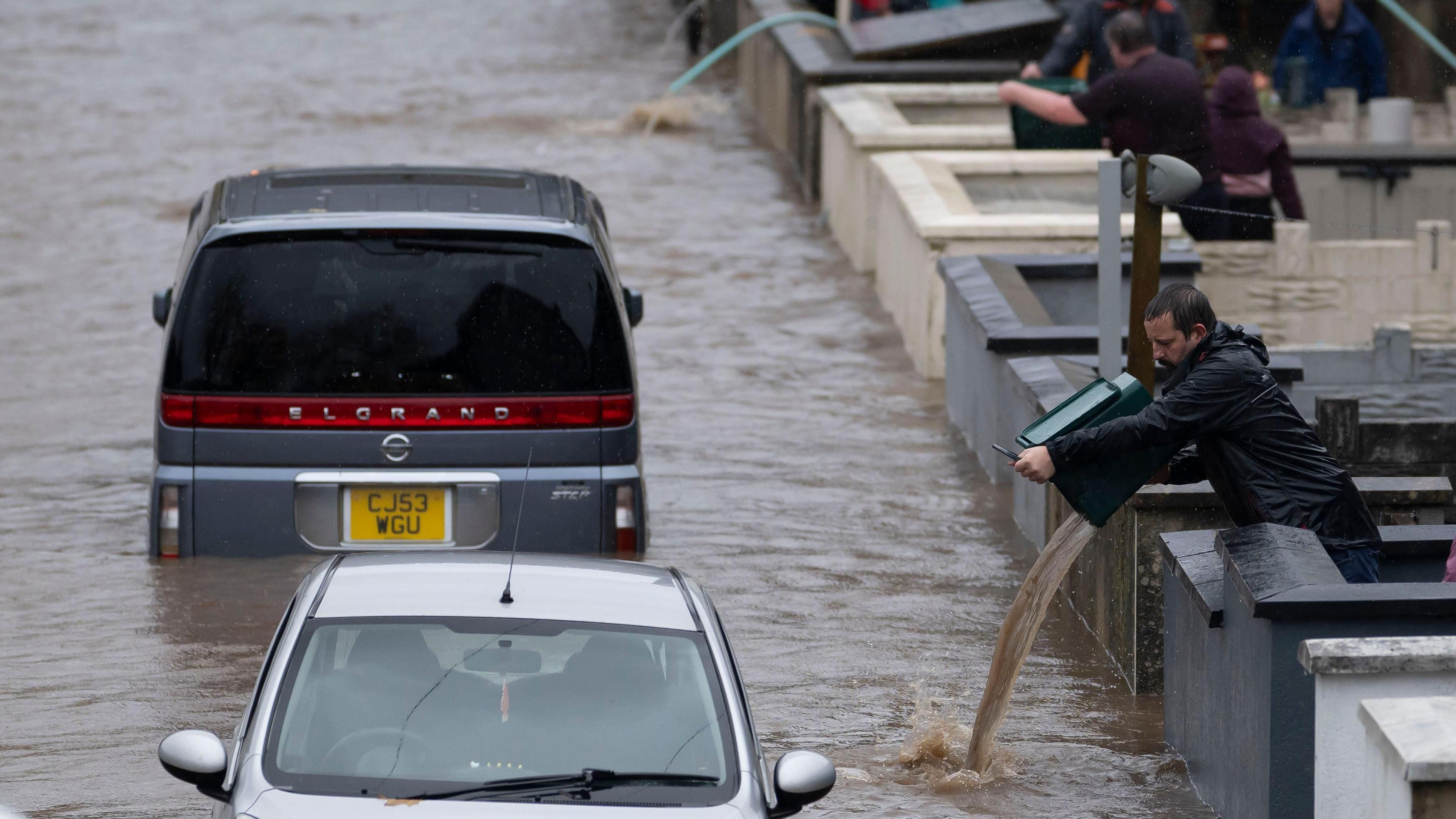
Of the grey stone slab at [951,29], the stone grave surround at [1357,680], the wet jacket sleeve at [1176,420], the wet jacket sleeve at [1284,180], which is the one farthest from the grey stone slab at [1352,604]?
the grey stone slab at [951,29]

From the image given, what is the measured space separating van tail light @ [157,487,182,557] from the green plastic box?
137 inches

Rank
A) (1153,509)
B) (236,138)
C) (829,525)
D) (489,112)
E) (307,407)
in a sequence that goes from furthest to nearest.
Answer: (489,112) → (236,138) → (829,525) → (307,407) → (1153,509)

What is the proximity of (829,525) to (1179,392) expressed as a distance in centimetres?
407

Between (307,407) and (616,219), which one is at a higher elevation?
(307,407)

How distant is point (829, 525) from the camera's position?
404 inches

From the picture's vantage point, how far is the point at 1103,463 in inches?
254

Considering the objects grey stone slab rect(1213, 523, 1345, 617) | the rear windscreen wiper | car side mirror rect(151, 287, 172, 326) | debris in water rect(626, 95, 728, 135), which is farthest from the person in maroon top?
debris in water rect(626, 95, 728, 135)

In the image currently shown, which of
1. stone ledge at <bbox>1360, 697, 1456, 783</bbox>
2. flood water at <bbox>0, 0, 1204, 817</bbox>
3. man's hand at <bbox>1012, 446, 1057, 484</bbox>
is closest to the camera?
stone ledge at <bbox>1360, 697, 1456, 783</bbox>

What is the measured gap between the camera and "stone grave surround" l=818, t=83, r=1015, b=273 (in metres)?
16.4

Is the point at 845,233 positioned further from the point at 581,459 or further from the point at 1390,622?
the point at 1390,622

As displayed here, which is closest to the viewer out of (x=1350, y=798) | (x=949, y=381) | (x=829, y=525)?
(x=1350, y=798)

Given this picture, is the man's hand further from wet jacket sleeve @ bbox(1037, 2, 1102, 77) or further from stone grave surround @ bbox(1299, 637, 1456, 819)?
wet jacket sleeve @ bbox(1037, 2, 1102, 77)

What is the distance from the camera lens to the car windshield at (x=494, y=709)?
4793 mm

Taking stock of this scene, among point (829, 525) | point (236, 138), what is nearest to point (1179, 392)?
point (829, 525)
